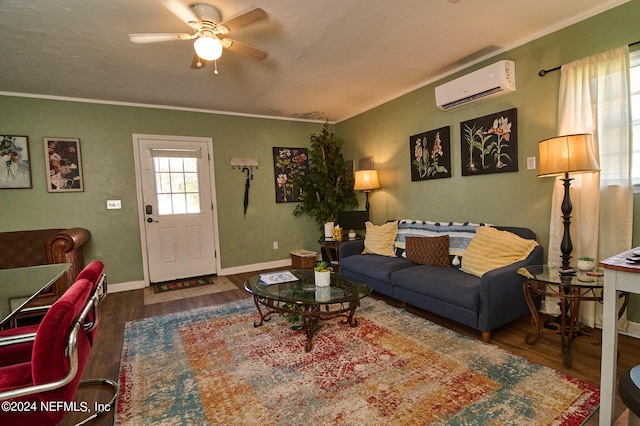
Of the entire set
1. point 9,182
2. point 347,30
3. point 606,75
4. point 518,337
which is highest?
point 347,30

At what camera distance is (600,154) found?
7.82 feet

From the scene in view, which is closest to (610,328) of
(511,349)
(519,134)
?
(511,349)

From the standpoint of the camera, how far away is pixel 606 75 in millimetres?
2320

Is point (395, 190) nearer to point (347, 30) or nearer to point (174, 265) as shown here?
point (347, 30)

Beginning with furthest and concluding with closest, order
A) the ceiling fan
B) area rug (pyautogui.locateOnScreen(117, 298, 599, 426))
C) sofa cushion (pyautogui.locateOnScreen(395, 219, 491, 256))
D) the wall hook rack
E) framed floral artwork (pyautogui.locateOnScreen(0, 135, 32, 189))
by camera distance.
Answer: the wall hook rack
framed floral artwork (pyautogui.locateOnScreen(0, 135, 32, 189))
sofa cushion (pyautogui.locateOnScreen(395, 219, 491, 256))
the ceiling fan
area rug (pyautogui.locateOnScreen(117, 298, 599, 426))

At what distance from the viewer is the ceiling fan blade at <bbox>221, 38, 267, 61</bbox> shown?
89.8 inches

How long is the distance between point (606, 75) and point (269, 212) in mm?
4211

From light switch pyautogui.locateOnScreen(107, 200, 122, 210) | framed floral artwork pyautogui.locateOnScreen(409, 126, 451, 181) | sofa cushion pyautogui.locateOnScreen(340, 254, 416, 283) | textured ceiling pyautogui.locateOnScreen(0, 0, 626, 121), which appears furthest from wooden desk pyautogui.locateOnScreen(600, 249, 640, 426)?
light switch pyautogui.locateOnScreen(107, 200, 122, 210)

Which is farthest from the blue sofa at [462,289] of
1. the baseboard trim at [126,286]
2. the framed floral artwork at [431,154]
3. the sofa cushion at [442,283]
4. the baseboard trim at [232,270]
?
the baseboard trim at [126,286]

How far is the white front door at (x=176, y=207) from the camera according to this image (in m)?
4.25

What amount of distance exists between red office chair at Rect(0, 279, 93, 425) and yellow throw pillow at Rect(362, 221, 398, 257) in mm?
3027

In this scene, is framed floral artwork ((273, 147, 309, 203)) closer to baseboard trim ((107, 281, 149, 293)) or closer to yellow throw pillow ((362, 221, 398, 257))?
yellow throw pillow ((362, 221, 398, 257))

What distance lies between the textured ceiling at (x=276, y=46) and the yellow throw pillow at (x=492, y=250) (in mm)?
1778

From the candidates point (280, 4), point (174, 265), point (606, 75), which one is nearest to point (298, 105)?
point (280, 4)
